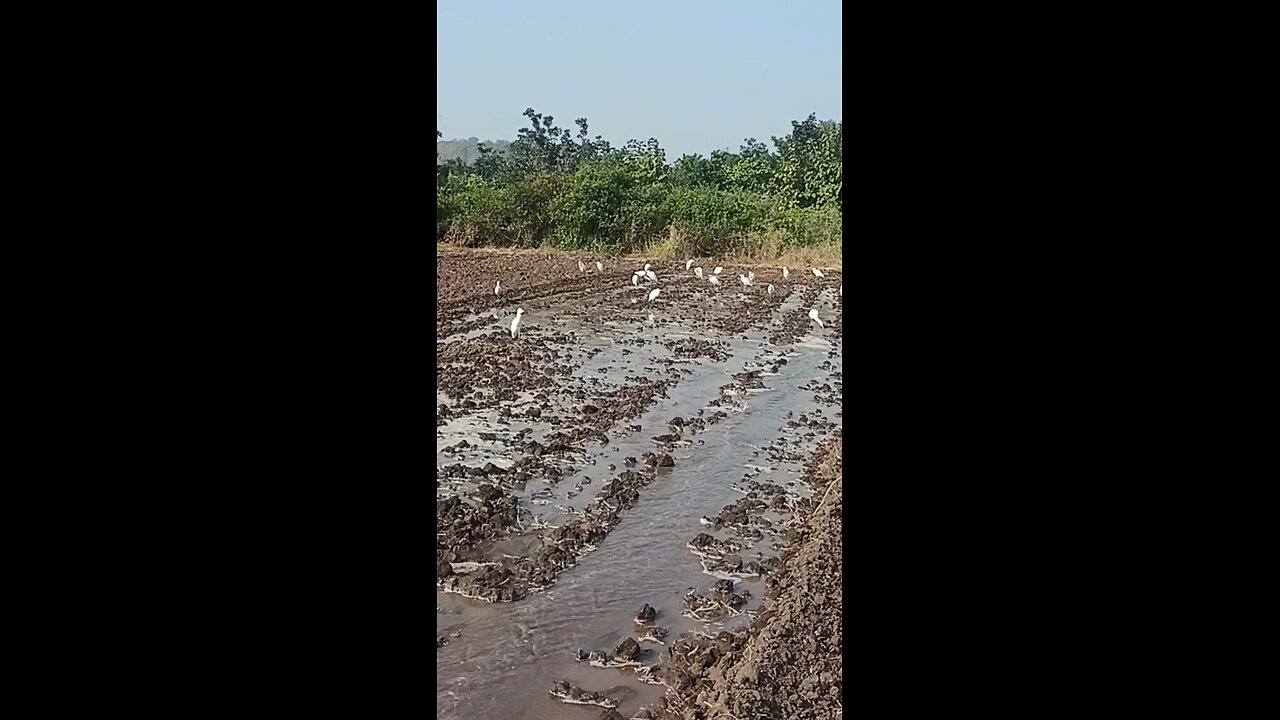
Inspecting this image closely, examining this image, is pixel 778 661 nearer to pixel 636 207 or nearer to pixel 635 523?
pixel 635 523

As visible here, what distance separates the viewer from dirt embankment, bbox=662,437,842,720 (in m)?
2.91

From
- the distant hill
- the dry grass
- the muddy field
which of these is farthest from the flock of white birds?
the distant hill

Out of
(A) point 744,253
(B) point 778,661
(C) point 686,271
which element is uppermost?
(A) point 744,253

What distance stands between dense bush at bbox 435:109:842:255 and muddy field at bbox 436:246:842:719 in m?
7.02

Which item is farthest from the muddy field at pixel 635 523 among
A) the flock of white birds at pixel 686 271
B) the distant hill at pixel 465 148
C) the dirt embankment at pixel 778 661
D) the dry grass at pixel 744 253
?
the distant hill at pixel 465 148

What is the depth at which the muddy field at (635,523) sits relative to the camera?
3145 millimetres

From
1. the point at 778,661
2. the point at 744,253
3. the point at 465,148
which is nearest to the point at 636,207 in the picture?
the point at 744,253

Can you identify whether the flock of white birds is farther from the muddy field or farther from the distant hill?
the distant hill

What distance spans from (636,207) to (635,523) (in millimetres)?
12921

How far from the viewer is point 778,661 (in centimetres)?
314
